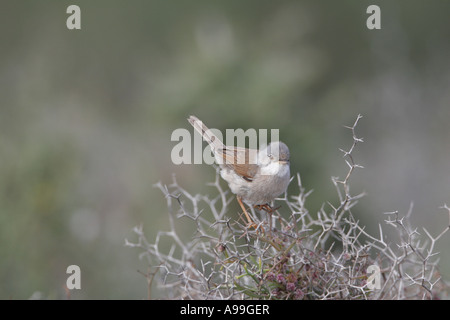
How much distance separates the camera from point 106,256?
23.2 ft

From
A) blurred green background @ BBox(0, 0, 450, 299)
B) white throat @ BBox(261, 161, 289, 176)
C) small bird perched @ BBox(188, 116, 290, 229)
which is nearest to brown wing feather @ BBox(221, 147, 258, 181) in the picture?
small bird perched @ BBox(188, 116, 290, 229)

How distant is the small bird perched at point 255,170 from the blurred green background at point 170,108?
4.98ft

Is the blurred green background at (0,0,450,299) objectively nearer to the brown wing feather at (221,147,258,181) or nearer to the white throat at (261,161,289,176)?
the brown wing feather at (221,147,258,181)

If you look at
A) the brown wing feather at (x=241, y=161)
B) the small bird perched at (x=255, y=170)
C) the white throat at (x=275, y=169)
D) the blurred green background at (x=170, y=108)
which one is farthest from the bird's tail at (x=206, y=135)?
the blurred green background at (x=170, y=108)

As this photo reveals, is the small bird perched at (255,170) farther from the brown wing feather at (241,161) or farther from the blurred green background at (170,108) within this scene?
the blurred green background at (170,108)

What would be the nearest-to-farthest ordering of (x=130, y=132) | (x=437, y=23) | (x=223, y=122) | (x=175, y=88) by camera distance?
(x=223, y=122), (x=175, y=88), (x=130, y=132), (x=437, y=23)

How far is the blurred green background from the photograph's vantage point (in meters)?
6.38

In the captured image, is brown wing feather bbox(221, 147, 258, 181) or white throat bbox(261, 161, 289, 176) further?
brown wing feather bbox(221, 147, 258, 181)

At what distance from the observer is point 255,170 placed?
4301 millimetres

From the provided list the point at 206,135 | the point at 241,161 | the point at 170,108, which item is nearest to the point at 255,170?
the point at 241,161

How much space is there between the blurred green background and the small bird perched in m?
1.52

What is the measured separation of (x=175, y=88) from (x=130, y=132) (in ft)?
16.6
